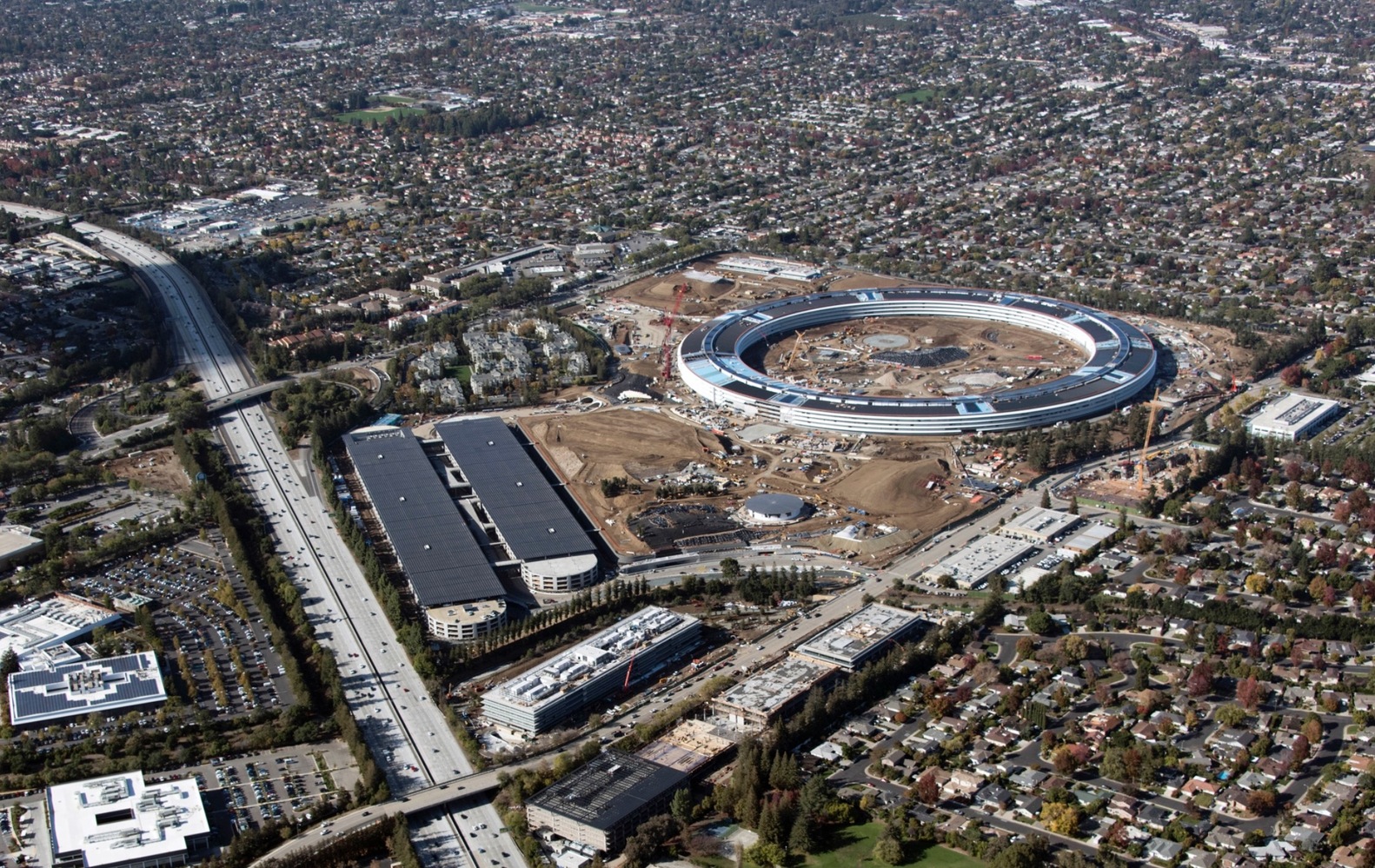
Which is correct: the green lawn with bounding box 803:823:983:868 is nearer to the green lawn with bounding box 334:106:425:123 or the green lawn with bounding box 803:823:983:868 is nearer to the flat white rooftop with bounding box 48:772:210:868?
the flat white rooftop with bounding box 48:772:210:868

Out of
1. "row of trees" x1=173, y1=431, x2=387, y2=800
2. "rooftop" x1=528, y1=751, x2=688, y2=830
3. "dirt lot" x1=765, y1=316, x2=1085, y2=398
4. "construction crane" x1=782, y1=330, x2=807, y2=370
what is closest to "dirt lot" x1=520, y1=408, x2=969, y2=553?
"dirt lot" x1=765, y1=316, x2=1085, y2=398

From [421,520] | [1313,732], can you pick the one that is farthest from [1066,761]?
[421,520]

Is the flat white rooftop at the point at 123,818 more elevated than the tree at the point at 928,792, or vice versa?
the tree at the point at 928,792

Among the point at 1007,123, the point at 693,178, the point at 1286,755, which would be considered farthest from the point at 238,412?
the point at 1007,123

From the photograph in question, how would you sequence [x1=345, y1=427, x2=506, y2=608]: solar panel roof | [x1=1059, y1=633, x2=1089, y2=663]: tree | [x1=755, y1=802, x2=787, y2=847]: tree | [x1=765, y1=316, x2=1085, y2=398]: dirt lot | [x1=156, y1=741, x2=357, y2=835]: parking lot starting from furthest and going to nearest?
1. [x1=765, y1=316, x2=1085, y2=398]: dirt lot
2. [x1=345, y1=427, x2=506, y2=608]: solar panel roof
3. [x1=1059, y1=633, x2=1089, y2=663]: tree
4. [x1=156, y1=741, x2=357, y2=835]: parking lot
5. [x1=755, y1=802, x2=787, y2=847]: tree

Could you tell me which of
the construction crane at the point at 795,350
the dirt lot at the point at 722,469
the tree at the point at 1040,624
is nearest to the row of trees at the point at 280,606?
the dirt lot at the point at 722,469

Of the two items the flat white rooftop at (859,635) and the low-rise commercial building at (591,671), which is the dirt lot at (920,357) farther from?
the low-rise commercial building at (591,671)
